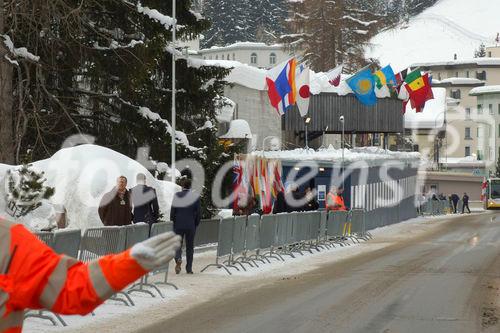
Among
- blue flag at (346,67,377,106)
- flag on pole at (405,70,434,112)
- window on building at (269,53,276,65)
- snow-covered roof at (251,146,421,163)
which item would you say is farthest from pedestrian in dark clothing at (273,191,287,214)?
window on building at (269,53,276,65)

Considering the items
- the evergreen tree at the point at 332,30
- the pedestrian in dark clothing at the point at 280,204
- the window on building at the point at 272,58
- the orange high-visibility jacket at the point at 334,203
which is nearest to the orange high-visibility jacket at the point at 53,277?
the pedestrian in dark clothing at the point at 280,204

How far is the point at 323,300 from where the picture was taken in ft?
46.4

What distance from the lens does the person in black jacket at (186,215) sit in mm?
18094

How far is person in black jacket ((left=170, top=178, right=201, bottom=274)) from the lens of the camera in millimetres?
18094

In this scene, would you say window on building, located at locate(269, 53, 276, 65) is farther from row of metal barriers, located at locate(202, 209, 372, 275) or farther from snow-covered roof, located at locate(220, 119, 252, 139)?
row of metal barriers, located at locate(202, 209, 372, 275)

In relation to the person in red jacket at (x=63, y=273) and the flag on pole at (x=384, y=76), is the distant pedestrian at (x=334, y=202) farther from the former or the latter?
the person in red jacket at (x=63, y=273)

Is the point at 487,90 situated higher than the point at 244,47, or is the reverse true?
the point at 244,47

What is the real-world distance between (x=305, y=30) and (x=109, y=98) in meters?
44.5

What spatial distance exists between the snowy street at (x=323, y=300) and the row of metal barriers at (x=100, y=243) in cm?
20

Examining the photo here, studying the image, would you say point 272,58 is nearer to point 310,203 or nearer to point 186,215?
point 310,203

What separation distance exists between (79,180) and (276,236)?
4584 mm

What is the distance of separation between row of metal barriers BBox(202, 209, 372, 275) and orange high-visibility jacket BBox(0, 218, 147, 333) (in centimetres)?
1500

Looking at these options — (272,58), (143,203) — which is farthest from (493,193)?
(272,58)

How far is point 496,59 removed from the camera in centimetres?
17125
